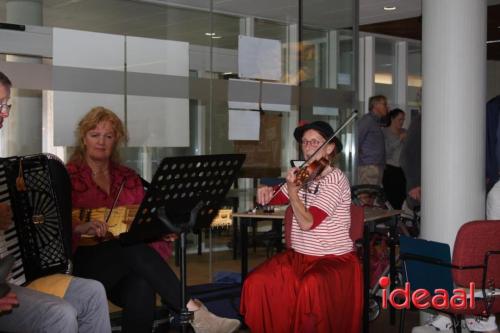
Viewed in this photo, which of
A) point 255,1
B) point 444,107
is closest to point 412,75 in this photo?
point 255,1

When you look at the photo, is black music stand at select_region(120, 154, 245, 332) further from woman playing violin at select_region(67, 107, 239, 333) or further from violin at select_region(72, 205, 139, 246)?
violin at select_region(72, 205, 139, 246)

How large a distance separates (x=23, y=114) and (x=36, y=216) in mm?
1517

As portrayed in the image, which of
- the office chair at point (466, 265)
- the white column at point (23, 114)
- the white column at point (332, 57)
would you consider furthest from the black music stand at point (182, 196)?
the white column at point (332, 57)

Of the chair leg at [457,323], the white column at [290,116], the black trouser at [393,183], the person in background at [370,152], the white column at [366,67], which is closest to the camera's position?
the chair leg at [457,323]

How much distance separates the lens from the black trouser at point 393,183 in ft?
22.3

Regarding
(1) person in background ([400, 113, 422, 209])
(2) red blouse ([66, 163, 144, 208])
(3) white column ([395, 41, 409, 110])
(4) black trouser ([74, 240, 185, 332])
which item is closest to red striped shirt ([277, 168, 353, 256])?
(4) black trouser ([74, 240, 185, 332])

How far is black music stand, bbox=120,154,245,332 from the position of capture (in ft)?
9.22

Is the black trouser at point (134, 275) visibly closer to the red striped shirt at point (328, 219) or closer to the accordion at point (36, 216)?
the accordion at point (36, 216)

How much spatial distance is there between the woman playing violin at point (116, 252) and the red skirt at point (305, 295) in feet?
0.65

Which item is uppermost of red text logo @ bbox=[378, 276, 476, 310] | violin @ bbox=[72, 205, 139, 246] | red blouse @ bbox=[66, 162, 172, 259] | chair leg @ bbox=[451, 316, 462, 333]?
red blouse @ bbox=[66, 162, 172, 259]

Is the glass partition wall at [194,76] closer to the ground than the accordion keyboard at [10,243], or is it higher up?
higher up

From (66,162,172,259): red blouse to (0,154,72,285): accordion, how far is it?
2.45 ft

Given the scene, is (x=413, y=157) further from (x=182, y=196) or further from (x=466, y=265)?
(x=182, y=196)

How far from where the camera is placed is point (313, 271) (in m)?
3.43
